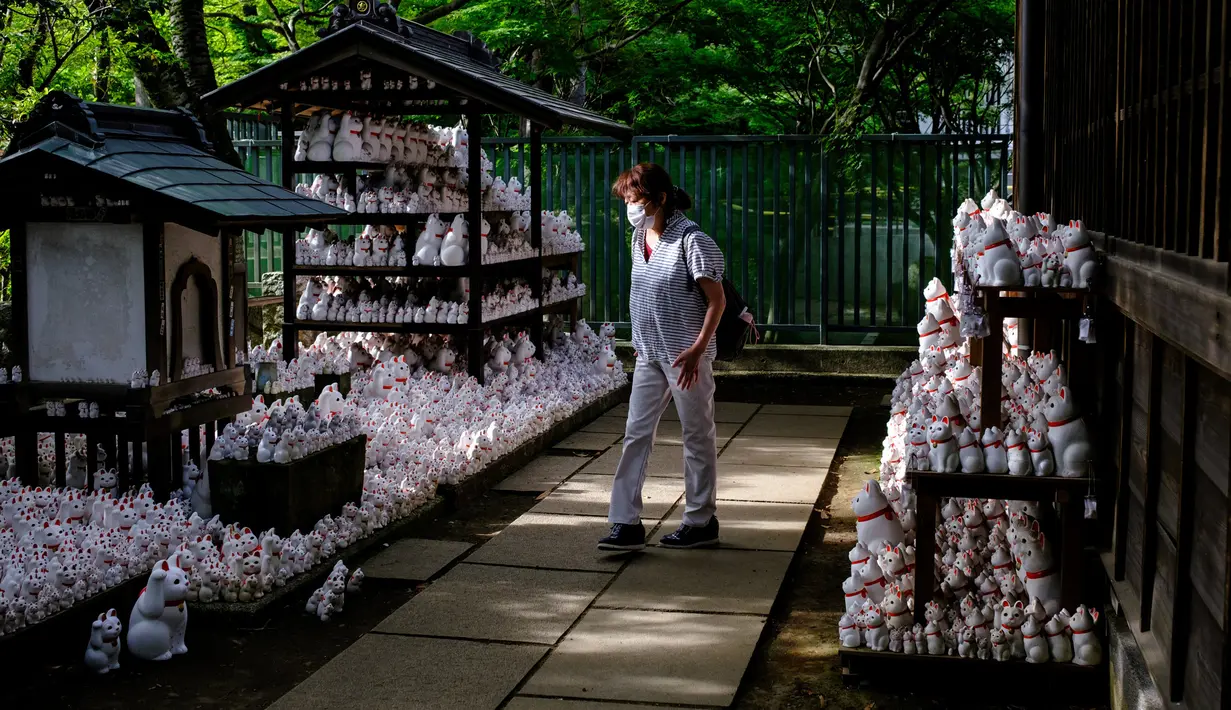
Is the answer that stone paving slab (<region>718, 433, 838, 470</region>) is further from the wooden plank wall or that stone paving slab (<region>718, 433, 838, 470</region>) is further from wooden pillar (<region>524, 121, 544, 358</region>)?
the wooden plank wall

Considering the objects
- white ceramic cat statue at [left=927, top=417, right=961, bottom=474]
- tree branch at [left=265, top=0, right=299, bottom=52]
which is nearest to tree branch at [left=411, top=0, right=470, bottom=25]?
tree branch at [left=265, top=0, right=299, bottom=52]

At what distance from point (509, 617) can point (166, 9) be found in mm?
7667

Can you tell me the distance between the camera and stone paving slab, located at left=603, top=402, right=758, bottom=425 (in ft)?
37.1

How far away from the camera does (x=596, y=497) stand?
26.8ft

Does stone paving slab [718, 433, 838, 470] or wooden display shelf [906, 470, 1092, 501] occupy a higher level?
wooden display shelf [906, 470, 1092, 501]

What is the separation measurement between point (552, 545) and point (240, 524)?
1.65 m

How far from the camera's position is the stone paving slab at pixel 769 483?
26.8ft

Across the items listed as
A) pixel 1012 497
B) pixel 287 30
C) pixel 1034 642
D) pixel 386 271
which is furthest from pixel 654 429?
pixel 287 30

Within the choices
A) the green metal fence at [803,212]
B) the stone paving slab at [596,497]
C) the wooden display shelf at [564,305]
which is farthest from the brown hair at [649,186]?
the green metal fence at [803,212]

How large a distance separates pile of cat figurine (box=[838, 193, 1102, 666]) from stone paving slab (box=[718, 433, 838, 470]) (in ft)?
11.3

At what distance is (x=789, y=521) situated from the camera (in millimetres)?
7543

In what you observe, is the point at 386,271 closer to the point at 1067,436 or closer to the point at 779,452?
the point at 779,452

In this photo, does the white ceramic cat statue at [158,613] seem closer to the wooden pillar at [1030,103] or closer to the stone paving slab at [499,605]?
the stone paving slab at [499,605]

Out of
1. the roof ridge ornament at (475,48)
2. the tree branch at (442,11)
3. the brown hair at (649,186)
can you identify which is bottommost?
the brown hair at (649,186)
